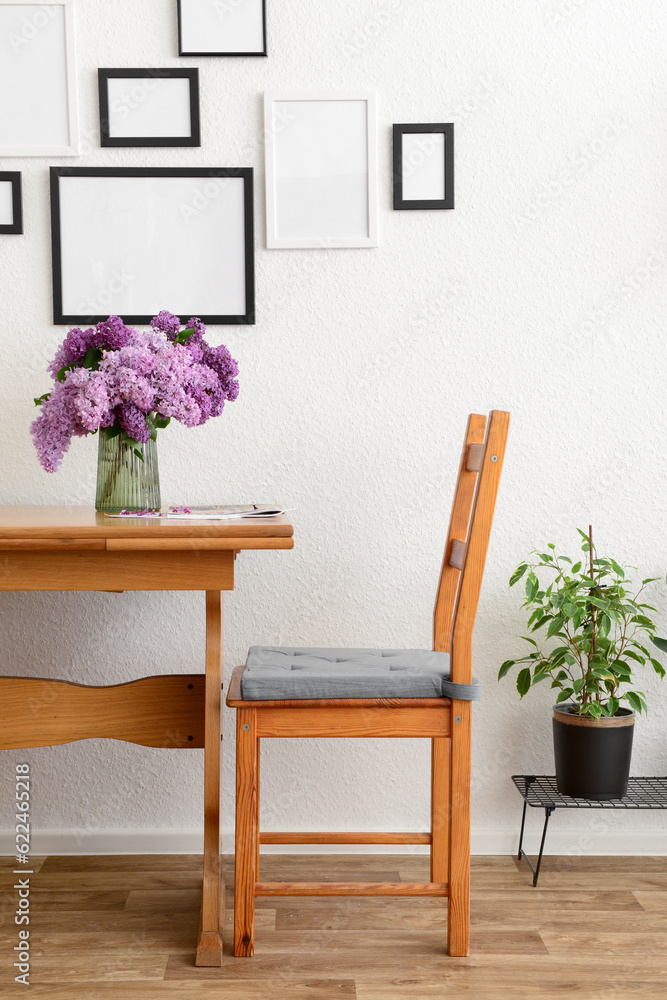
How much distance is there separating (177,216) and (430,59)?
71 cm

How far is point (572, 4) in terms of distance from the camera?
1.99 meters

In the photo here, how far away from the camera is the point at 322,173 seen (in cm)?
199

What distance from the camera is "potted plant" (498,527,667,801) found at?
1.81 m

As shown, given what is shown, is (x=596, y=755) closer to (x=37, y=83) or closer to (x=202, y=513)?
(x=202, y=513)

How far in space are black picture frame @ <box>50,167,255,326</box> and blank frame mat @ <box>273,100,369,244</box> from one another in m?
0.07

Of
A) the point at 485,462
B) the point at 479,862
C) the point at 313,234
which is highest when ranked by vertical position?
the point at 313,234

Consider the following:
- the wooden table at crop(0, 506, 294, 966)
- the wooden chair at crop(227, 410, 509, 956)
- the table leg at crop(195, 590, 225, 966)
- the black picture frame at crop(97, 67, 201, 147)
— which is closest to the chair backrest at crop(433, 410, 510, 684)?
the wooden chair at crop(227, 410, 509, 956)

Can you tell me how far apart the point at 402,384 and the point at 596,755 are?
947 mm

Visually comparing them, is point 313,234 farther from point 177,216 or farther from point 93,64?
point 93,64

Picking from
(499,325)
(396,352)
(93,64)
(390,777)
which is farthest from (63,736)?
A: (93,64)

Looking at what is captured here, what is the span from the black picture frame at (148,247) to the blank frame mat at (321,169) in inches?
2.9

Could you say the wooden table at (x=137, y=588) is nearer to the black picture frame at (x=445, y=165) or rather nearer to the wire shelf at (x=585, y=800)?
the wire shelf at (x=585, y=800)

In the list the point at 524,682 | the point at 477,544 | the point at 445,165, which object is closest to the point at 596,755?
the point at 524,682

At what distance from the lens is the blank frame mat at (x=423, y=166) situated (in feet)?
6.50
